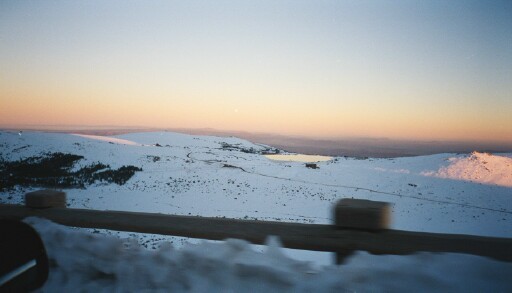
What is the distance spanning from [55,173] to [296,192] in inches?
818

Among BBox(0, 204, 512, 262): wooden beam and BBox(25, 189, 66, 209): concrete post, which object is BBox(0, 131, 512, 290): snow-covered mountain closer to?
BBox(0, 204, 512, 262): wooden beam

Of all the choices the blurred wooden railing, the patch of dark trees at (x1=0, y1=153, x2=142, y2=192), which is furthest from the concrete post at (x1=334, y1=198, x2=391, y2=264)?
the patch of dark trees at (x1=0, y1=153, x2=142, y2=192)

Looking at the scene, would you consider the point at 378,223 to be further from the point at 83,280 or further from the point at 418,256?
the point at 83,280

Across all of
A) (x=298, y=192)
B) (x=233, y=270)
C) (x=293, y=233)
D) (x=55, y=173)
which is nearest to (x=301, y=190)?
(x=298, y=192)

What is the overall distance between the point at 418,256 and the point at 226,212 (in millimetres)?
14584

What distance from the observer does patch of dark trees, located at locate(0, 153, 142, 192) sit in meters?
20.2

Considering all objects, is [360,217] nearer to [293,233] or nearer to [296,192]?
[293,233]

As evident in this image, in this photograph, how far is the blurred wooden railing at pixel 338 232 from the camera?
1656 millimetres

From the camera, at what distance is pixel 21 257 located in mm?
1312

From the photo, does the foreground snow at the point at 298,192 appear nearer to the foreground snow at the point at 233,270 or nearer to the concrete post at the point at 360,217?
the foreground snow at the point at 233,270

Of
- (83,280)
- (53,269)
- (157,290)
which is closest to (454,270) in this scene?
(157,290)

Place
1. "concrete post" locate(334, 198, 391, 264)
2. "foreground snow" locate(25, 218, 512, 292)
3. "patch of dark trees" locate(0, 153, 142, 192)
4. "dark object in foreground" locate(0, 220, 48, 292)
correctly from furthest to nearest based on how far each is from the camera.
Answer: "patch of dark trees" locate(0, 153, 142, 192) → "concrete post" locate(334, 198, 391, 264) → "foreground snow" locate(25, 218, 512, 292) → "dark object in foreground" locate(0, 220, 48, 292)

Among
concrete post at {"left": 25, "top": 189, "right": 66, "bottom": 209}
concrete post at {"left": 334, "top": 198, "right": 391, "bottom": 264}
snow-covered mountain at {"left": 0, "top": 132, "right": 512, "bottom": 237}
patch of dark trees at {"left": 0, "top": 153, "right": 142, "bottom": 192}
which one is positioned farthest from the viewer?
patch of dark trees at {"left": 0, "top": 153, "right": 142, "bottom": 192}

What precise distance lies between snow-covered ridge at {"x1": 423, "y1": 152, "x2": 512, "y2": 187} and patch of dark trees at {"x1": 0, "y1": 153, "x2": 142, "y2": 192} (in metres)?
30.3
